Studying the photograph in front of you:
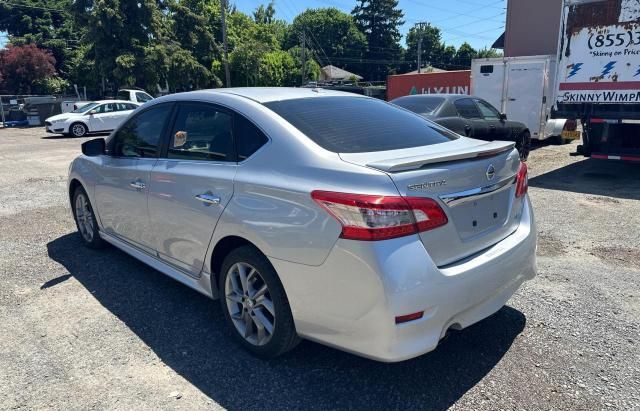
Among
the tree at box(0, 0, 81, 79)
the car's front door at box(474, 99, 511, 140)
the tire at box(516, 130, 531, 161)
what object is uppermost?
the tree at box(0, 0, 81, 79)

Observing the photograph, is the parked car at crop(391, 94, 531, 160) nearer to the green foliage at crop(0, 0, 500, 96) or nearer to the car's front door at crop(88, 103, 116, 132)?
the car's front door at crop(88, 103, 116, 132)

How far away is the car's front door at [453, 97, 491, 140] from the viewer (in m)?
9.25

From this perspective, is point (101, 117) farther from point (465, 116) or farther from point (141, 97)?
point (465, 116)

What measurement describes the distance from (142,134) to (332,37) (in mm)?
94967

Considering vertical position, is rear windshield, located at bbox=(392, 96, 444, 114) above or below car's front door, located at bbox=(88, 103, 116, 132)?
above

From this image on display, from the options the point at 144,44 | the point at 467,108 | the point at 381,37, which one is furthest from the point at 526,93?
the point at 381,37

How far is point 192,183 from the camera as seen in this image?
3324 mm

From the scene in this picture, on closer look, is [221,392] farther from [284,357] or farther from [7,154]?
[7,154]

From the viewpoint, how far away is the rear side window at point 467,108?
948 cm

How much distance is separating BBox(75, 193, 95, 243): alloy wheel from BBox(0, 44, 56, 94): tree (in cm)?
3630

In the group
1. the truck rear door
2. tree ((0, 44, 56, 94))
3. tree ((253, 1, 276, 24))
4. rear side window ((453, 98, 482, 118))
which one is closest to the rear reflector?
rear side window ((453, 98, 482, 118))

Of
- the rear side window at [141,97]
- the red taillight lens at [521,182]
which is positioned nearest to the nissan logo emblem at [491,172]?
the red taillight lens at [521,182]

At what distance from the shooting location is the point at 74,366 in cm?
306

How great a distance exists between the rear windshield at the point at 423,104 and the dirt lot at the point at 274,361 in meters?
4.64
